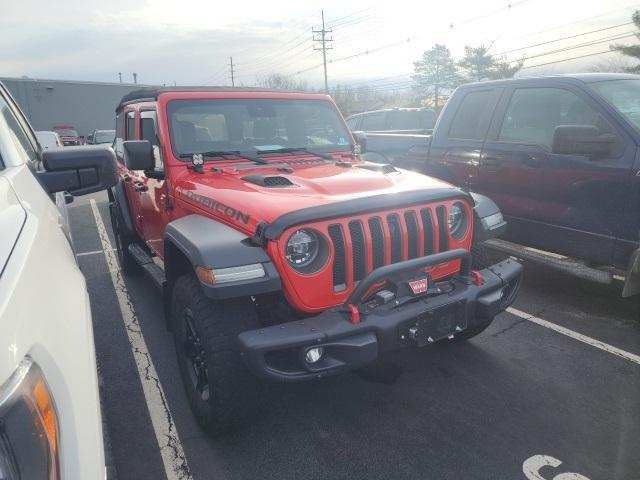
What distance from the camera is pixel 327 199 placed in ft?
8.66

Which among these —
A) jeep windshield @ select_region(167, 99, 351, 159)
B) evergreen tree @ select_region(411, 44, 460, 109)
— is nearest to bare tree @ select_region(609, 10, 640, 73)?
evergreen tree @ select_region(411, 44, 460, 109)

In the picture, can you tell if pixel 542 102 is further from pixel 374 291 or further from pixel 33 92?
pixel 33 92

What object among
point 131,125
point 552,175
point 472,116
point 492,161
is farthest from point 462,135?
point 131,125

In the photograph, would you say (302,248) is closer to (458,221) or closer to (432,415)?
(458,221)

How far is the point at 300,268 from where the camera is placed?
2.48 metres

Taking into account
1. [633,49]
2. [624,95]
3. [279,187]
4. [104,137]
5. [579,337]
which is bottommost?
[579,337]

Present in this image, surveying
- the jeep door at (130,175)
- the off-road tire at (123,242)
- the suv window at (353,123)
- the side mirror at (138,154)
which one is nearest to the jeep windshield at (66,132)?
the suv window at (353,123)

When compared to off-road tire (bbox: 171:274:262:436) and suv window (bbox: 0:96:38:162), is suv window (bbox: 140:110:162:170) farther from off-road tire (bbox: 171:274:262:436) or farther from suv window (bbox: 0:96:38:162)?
off-road tire (bbox: 171:274:262:436)

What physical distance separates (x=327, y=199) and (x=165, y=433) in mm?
1661

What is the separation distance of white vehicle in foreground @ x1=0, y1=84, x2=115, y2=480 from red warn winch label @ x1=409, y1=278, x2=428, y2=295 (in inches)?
61.3

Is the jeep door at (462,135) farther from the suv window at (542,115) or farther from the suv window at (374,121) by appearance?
the suv window at (374,121)

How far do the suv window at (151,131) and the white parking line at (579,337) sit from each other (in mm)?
3293

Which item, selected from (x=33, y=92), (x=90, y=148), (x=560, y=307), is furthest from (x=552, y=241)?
(x=33, y=92)

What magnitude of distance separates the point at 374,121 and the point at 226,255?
967 cm
